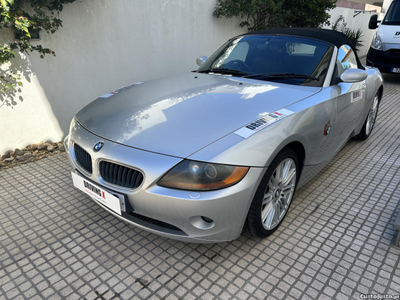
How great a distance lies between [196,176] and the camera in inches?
75.2

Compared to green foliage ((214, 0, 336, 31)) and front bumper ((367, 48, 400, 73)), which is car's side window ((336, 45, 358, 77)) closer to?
green foliage ((214, 0, 336, 31))

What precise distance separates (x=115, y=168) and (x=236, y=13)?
18.6 feet

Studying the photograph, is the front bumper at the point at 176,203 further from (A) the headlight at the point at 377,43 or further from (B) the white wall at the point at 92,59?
(A) the headlight at the point at 377,43

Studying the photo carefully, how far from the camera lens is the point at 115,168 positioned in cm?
210

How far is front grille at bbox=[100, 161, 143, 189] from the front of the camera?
2.01m

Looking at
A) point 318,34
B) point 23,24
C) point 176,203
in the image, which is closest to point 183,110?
point 176,203

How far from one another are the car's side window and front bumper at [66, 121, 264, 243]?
6.08ft

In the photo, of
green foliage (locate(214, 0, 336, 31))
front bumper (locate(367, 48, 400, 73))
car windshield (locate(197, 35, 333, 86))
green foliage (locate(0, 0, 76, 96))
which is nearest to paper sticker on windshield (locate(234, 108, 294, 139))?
car windshield (locate(197, 35, 333, 86))

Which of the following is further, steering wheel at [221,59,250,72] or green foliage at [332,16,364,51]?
green foliage at [332,16,364,51]

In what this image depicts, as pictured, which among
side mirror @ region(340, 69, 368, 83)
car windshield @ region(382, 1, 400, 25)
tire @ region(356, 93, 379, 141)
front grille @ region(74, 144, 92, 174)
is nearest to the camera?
front grille @ region(74, 144, 92, 174)

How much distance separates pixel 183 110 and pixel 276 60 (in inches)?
53.1

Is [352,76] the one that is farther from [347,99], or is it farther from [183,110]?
[183,110]

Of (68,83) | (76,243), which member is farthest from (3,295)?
(68,83)

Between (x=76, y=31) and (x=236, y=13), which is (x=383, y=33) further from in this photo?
(x=76, y=31)
